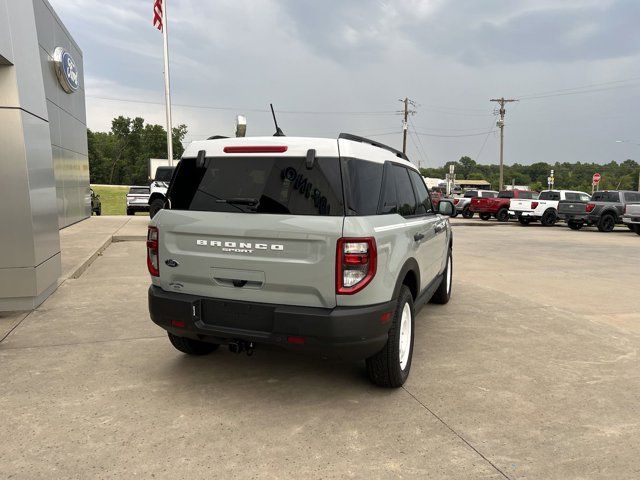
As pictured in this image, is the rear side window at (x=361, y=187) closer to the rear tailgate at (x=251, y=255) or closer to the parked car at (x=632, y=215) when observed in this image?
the rear tailgate at (x=251, y=255)

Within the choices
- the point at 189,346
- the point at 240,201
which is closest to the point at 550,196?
the point at 189,346

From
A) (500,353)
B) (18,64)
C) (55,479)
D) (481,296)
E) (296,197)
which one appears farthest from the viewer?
(481,296)

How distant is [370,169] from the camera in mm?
3488

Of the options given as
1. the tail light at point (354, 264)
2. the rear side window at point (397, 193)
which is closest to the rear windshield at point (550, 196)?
the rear side window at point (397, 193)

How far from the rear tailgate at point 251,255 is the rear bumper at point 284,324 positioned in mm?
75

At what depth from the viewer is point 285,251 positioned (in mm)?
3102

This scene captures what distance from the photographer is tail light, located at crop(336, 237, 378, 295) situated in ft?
9.80

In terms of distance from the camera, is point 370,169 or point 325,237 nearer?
point 325,237

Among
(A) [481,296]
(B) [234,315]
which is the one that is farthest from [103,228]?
(B) [234,315]

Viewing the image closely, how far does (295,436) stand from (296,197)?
1.56 metres

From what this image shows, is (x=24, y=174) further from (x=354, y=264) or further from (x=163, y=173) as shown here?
(x=163, y=173)

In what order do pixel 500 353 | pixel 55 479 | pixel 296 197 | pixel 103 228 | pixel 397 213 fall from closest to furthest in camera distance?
pixel 55 479, pixel 296 197, pixel 397 213, pixel 500 353, pixel 103 228

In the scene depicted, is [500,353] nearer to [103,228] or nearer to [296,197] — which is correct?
[296,197]

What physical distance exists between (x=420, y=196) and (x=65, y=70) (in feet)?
47.6
